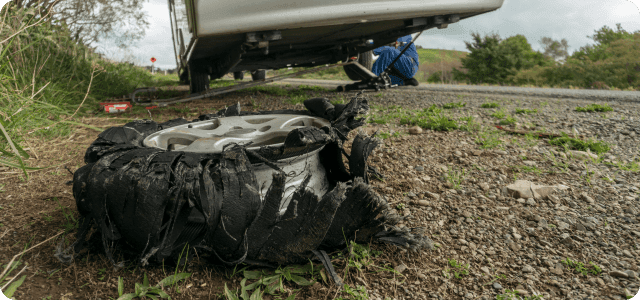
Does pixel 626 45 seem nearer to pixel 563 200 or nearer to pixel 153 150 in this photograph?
pixel 563 200

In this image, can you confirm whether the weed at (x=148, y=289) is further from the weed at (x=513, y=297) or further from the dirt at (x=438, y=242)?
the weed at (x=513, y=297)

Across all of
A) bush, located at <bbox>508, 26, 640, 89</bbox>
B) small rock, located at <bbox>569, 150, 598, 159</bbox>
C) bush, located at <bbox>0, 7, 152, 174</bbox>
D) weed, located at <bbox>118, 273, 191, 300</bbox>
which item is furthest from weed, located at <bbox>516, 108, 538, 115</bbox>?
bush, located at <bbox>508, 26, 640, 89</bbox>

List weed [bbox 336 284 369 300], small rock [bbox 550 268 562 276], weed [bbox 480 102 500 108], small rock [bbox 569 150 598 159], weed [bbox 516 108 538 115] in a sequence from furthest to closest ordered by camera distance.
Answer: weed [bbox 480 102 500 108] < weed [bbox 516 108 538 115] < small rock [bbox 569 150 598 159] < small rock [bbox 550 268 562 276] < weed [bbox 336 284 369 300]

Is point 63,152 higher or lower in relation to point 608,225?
higher

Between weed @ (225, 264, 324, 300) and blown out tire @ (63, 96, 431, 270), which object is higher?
blown out tire @ (63, 96, 431, 270)

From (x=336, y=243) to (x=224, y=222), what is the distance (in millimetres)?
415

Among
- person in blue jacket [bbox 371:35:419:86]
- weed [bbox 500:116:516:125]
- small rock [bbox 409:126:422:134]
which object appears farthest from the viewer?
person in blue jacket [bbox 371:35:419:86]

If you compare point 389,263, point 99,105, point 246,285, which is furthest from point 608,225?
point 99,105

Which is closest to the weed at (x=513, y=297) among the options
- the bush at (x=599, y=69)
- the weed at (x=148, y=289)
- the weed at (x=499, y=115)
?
the weed at (x=148, y=289)

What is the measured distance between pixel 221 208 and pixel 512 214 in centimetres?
128

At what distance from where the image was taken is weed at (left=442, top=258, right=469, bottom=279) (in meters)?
1.26

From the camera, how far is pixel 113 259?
132 centimetres

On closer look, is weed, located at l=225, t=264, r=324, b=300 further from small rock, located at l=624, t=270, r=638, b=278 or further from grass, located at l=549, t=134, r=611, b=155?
grass, located at l=549, t=134, r=611, b=155

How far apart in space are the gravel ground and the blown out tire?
8.2 inches
